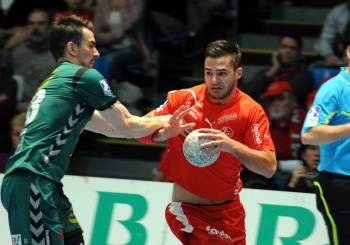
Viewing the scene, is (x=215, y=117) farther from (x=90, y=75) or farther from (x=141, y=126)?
(x=90, y=75)

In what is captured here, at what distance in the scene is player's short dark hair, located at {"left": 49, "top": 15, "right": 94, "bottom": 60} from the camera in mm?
6012

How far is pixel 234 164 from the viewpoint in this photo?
6.52 m

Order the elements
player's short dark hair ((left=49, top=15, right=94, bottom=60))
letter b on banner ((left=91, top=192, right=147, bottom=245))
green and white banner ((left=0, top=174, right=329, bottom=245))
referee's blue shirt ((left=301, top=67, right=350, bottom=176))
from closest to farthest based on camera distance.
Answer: player's short dark hair ((left=49, top=15, right=94, bottom=60)) → referee's blue shirt ((left=301, top=67, right=350, bottom=176)) → green and white banner ((left=0, top=174, right=329, bottom=245)) → letter b on banner ((left=91, top=192, right=147, bottom=245))

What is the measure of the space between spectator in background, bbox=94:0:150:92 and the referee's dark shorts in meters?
4.62

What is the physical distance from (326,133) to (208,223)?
1.01 meters

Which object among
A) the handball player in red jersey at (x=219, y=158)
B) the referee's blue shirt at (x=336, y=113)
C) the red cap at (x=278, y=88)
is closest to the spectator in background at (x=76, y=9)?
the red cap at (x=278, y=88)

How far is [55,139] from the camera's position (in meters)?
5.80

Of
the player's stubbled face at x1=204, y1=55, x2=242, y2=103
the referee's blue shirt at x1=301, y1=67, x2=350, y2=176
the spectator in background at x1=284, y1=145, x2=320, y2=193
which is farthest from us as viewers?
the spectator in background at x1=284, y1=145, x2=320, y2=193

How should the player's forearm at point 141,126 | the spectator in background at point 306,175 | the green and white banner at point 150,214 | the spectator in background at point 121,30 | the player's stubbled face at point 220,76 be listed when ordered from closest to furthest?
the player's forearm at point 141,126, the player's stubbled face at point 220,76, the green and white banner at point 150,214, the spectator in background at point 306,175, the spectator in background at point 121,30

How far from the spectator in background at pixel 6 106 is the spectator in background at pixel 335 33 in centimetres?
338

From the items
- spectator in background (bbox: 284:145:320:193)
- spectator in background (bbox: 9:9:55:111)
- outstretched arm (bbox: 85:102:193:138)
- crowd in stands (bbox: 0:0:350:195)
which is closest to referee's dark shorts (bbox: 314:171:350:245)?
outstretched arm (bbox: 85:102:193:138)

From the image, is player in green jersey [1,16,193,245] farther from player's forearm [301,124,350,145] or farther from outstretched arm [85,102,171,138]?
player's forearm [301,124,350,145]

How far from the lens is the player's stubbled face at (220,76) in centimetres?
643

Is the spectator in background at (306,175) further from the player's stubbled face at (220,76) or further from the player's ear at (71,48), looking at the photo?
the player's ear at (71,48)
